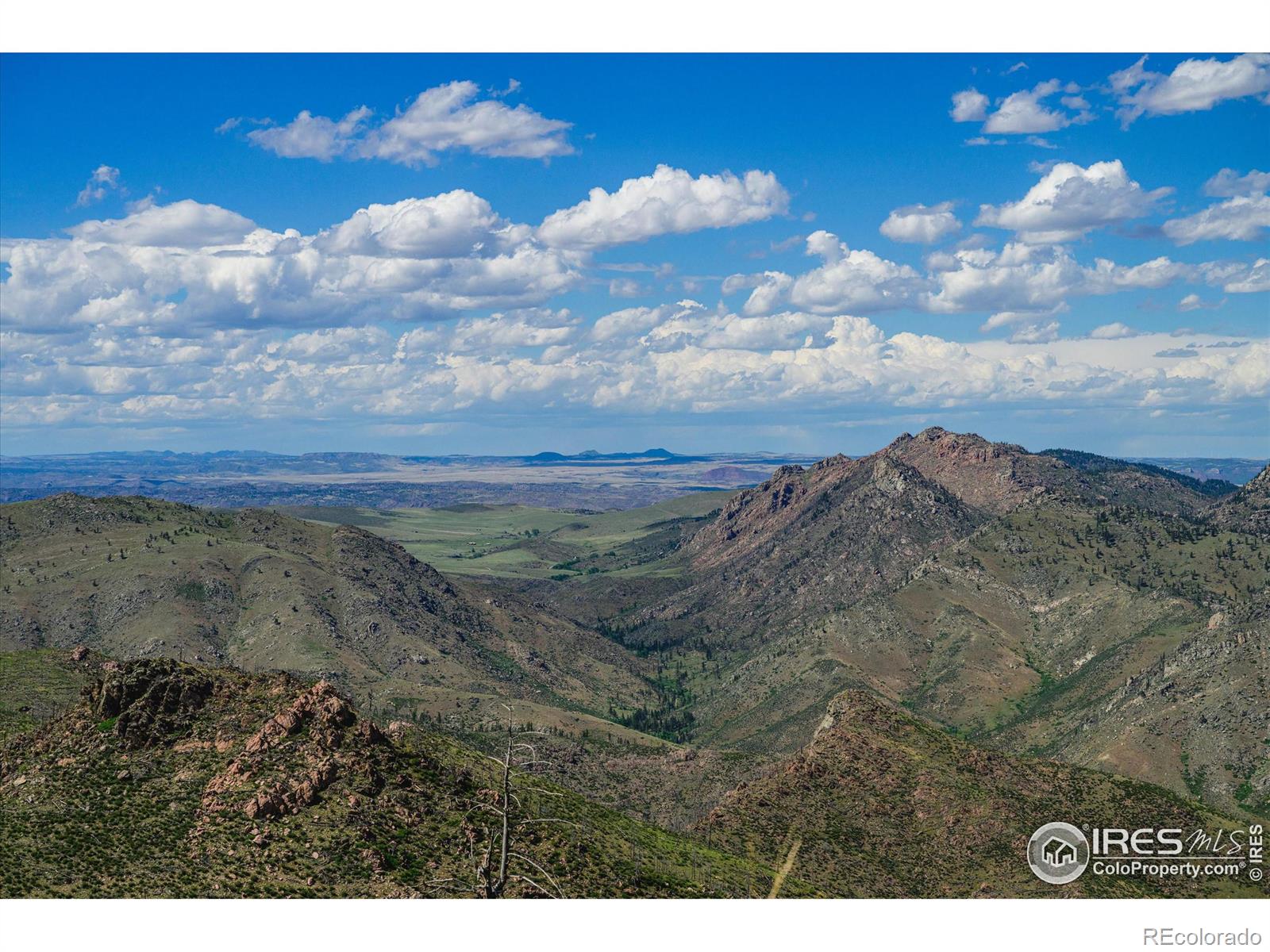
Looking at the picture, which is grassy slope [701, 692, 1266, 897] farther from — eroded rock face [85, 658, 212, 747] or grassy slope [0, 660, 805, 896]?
eroded rock face [85, 658, 212, 747]

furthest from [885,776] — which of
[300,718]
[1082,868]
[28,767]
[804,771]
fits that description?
[28,767]

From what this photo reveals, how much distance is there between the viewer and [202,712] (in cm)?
11081

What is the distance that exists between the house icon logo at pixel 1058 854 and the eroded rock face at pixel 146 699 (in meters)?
91.2

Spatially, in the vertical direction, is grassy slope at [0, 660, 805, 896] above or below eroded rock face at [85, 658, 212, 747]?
below

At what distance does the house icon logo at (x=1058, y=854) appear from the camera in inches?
4719

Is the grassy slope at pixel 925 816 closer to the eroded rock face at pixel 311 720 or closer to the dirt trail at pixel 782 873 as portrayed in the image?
the dirt trail at pixel 782 873

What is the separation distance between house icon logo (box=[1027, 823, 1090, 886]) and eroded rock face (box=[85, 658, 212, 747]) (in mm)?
91188

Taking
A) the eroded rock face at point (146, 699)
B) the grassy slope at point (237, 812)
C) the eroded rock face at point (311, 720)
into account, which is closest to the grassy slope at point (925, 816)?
the grassy slope at point (237, 812)

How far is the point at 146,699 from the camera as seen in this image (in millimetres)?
109000

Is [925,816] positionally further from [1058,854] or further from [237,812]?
[237,812]

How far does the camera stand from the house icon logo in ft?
393

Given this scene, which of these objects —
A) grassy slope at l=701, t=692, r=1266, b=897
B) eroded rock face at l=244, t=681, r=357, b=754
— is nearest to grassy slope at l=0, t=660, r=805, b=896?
eroded rock face at l=244, t=681, r=357, b=754

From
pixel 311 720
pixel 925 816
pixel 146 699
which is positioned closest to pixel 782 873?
pixel 311 720

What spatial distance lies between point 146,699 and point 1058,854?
103226 mm
